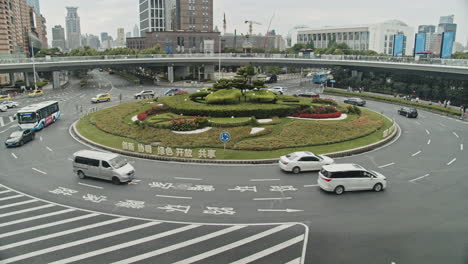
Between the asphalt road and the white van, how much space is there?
0.56m

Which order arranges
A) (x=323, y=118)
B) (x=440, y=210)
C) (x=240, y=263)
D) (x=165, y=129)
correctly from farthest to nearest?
(x=323, y=118)
(x=165, y=129)
(x=440, y=210)
(x=240, y=263)

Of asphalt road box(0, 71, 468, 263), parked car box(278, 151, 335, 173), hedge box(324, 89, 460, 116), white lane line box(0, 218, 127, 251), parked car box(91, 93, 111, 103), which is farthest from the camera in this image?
parked car box(91, 93, 111, 103)

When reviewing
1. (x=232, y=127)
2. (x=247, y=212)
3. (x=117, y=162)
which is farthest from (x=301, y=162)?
(x=117, y=162)

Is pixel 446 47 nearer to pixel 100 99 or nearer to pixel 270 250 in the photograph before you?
pixel 270 250

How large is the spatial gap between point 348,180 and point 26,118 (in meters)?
33.1

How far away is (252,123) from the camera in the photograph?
34.2 meters

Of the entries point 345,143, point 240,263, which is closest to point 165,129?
point 345,143

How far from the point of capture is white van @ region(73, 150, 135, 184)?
882 inches

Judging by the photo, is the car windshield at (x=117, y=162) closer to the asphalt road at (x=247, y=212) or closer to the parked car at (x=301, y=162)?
the asphalt road at (x=247, y=212)

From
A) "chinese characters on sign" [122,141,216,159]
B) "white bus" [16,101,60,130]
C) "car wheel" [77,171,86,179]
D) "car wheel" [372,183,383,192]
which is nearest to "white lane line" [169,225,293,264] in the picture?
"car wheel" [372,183,383,192]

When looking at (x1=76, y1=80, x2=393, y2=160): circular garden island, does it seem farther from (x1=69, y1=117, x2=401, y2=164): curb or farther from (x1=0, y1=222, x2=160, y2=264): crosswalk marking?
(x1=0, y1=222, x2=160, y2=264): crosswalk marking

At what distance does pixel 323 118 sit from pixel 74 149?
2514cm

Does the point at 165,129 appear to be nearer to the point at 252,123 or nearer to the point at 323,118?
the point at 252,123

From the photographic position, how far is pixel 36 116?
124 feet
